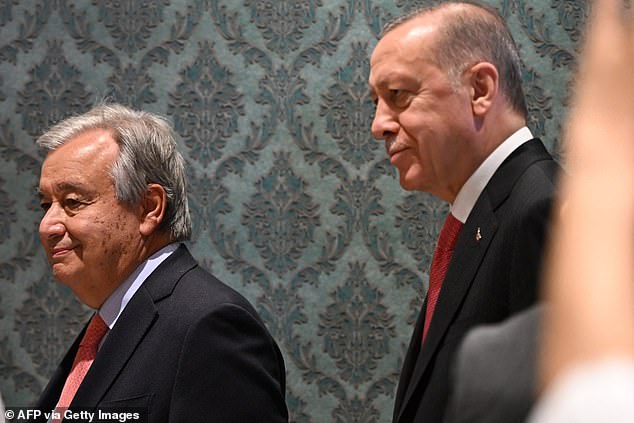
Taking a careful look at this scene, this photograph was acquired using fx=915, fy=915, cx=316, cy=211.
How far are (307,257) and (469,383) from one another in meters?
2.53

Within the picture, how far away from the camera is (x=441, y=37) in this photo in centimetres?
173

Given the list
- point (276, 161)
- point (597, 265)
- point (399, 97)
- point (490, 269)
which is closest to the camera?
point (597, 265)

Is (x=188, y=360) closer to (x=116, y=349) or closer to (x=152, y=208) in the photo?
(x=116, y=349)

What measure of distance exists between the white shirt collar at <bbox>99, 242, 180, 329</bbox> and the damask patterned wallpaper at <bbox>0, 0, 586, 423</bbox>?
97cm

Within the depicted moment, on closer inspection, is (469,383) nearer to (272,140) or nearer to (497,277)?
(497,277)

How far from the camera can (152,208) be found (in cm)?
195

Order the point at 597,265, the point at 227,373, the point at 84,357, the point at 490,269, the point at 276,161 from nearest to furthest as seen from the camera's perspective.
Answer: the point at 597,265
the point at 490,269
the point at 227,373
the point at 84,357
the point at 276,161

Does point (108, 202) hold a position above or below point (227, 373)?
above

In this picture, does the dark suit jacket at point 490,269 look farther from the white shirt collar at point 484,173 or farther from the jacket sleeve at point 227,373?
the jacket sleeve at point 227,373

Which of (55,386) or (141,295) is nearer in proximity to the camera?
(141,295)

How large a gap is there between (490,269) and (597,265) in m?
1.26

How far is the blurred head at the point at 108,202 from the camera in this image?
6.27 ft

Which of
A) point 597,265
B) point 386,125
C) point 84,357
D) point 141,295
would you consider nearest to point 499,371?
point 597,265

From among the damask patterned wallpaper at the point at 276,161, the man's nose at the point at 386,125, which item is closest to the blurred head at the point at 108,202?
the man's nose at the point at 386,125
